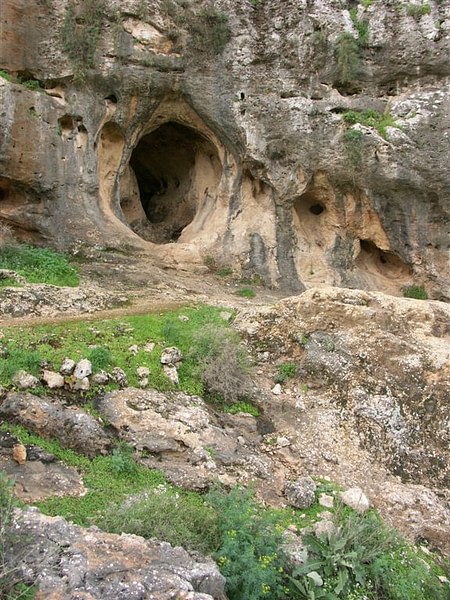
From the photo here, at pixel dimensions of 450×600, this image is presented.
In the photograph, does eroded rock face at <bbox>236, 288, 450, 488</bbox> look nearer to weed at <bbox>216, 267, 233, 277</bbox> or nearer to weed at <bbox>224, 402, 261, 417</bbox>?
weed at <bbox>224, 402, 261, 417</bbox>

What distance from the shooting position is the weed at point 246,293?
43.8 feet

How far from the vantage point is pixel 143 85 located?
14.1 metres

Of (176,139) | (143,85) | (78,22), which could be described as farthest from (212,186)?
(78,22)

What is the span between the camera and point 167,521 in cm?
479

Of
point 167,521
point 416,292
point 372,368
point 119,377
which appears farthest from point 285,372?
point 416,292

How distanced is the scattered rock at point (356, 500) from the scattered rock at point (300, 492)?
0.38 metres

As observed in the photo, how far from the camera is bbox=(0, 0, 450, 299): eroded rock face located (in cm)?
1367

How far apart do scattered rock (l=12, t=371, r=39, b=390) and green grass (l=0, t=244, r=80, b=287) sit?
467cm

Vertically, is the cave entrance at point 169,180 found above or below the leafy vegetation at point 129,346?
above

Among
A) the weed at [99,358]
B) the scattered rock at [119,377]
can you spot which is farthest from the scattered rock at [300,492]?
the weed at [99,358]

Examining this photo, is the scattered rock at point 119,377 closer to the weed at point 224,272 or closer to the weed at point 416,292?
the weed at point 224,272

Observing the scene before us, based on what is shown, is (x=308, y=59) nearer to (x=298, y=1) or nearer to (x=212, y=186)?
(x=298, y=1)

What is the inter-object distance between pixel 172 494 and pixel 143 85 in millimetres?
11612

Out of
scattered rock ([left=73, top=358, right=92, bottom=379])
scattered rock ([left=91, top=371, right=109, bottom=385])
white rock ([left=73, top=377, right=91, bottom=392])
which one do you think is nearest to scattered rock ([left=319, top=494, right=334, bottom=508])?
scattered rock ([left=91, top=371, right=109, bottom=385])
